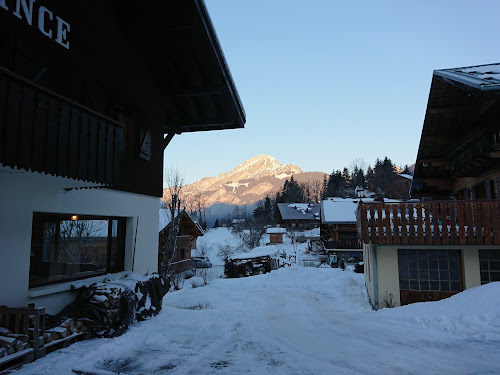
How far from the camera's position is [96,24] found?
27.0 ft

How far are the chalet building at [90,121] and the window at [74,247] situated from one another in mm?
27

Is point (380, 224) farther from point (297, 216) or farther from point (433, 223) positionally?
point (297, 216)

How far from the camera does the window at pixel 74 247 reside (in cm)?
671

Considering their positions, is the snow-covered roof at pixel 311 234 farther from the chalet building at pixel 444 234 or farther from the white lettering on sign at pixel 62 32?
the white lettering on sign at pixel 62 32

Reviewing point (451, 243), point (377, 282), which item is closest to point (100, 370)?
point (377, 282)

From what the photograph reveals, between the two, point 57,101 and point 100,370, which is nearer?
point 100,370

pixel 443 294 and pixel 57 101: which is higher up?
pixel 57 101

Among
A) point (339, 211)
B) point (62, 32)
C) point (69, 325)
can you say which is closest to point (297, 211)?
point (339, 211)

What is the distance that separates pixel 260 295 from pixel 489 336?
8.87 m

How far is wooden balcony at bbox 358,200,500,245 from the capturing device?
10961 mm

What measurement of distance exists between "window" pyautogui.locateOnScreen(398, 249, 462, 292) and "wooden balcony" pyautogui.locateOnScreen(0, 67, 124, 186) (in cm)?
986

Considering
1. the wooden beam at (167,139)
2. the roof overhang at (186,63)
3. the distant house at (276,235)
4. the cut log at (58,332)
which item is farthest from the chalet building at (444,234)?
the distant house at (276,235)

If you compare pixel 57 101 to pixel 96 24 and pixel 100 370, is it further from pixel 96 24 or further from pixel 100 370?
pixel 100 370

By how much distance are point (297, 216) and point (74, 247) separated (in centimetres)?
7256
